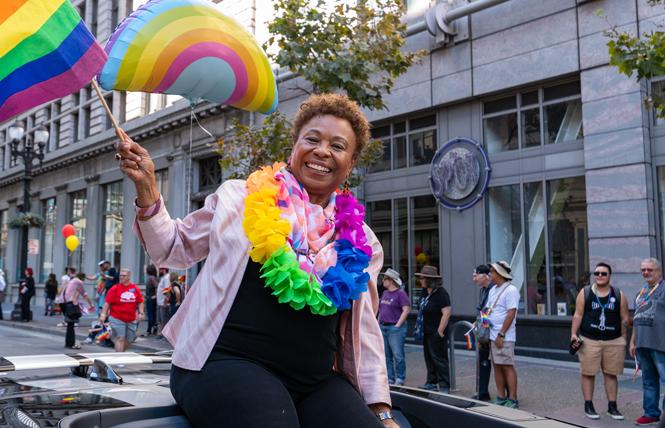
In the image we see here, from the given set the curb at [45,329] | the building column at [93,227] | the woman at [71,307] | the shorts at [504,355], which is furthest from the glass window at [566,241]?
the building column at [93,227]

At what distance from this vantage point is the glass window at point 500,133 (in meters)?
14.0

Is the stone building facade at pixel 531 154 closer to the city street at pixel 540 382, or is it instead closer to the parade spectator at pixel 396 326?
the city street at pixel 540 382

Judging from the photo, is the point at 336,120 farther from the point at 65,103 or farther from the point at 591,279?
the point at 65,103

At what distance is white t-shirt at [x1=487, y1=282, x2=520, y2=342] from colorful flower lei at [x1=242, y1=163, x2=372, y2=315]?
258 inches

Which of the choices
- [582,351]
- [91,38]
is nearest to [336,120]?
[91,38]

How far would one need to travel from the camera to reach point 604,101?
12.1 m

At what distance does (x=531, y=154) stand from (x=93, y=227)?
21.3 meters

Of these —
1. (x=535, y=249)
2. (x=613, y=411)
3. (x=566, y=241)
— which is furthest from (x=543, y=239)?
(x=613, y=411)

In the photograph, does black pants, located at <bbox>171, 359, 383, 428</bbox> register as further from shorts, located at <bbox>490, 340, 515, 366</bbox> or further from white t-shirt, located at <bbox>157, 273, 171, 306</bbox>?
white t-shirt, located at <bbox>157, 273, 171, 306</bbox>

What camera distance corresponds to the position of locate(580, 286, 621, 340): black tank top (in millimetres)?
7906

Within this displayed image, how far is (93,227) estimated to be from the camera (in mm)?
28703

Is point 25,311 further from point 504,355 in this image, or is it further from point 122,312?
point 504,355

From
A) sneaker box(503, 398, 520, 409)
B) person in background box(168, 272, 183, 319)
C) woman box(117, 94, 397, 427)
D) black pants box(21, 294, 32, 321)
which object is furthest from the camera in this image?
black pants box(21, 294, 32, 321)

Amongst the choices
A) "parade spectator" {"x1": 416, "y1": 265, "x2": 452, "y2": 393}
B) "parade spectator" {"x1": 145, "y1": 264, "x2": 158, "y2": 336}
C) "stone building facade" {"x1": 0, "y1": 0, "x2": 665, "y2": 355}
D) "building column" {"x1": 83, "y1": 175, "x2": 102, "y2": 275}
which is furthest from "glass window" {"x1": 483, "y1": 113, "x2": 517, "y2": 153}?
"building column" {"x1": 83, "y1": 175, "x2": 102, "y2": 275}
